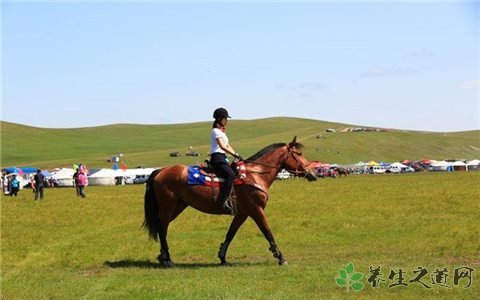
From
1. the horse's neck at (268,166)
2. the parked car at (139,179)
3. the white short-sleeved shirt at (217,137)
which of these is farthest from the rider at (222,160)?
the parked car at (139,179)

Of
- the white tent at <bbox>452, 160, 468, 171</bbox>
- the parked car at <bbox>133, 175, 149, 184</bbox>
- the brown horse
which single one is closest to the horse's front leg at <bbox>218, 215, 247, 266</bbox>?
the brown horse

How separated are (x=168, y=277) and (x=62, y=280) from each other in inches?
80.5

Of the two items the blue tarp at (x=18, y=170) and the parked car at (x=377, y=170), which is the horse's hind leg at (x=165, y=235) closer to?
the blue tarp at (x=18, y=170)

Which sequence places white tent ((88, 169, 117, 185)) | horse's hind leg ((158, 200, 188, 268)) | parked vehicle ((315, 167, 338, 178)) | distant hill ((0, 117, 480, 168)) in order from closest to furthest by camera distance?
horse's hind leg ((158, 200, 188, 268)) → white tent ((88, 169, 117, 185)) → parked vehicle ((315, 167, 338, 178)) → distant hill ((0, 117, 480, 168))

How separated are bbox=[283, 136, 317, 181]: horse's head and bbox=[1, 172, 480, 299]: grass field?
6.40 feet

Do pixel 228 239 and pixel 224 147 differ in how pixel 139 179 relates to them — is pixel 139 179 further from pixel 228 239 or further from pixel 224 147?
pixel 224 147

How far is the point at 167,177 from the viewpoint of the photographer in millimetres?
15656

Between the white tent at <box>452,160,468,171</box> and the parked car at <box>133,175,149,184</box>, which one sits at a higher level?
the white tent at <box>452,160,468,171</box>

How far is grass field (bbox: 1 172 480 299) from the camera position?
11.2m

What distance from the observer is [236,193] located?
593 inches

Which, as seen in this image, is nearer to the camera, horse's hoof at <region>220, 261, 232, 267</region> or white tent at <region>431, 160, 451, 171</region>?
horse's hoof at <region>220, 261, 232, 267</region>

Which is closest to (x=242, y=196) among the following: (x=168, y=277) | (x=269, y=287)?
(x=168, y=277)

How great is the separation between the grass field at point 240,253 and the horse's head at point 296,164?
1.95 m

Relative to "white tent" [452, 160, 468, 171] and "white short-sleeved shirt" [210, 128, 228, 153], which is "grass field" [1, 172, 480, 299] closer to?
"white short-sleeved shirt" [210, 128, 228, 153]
